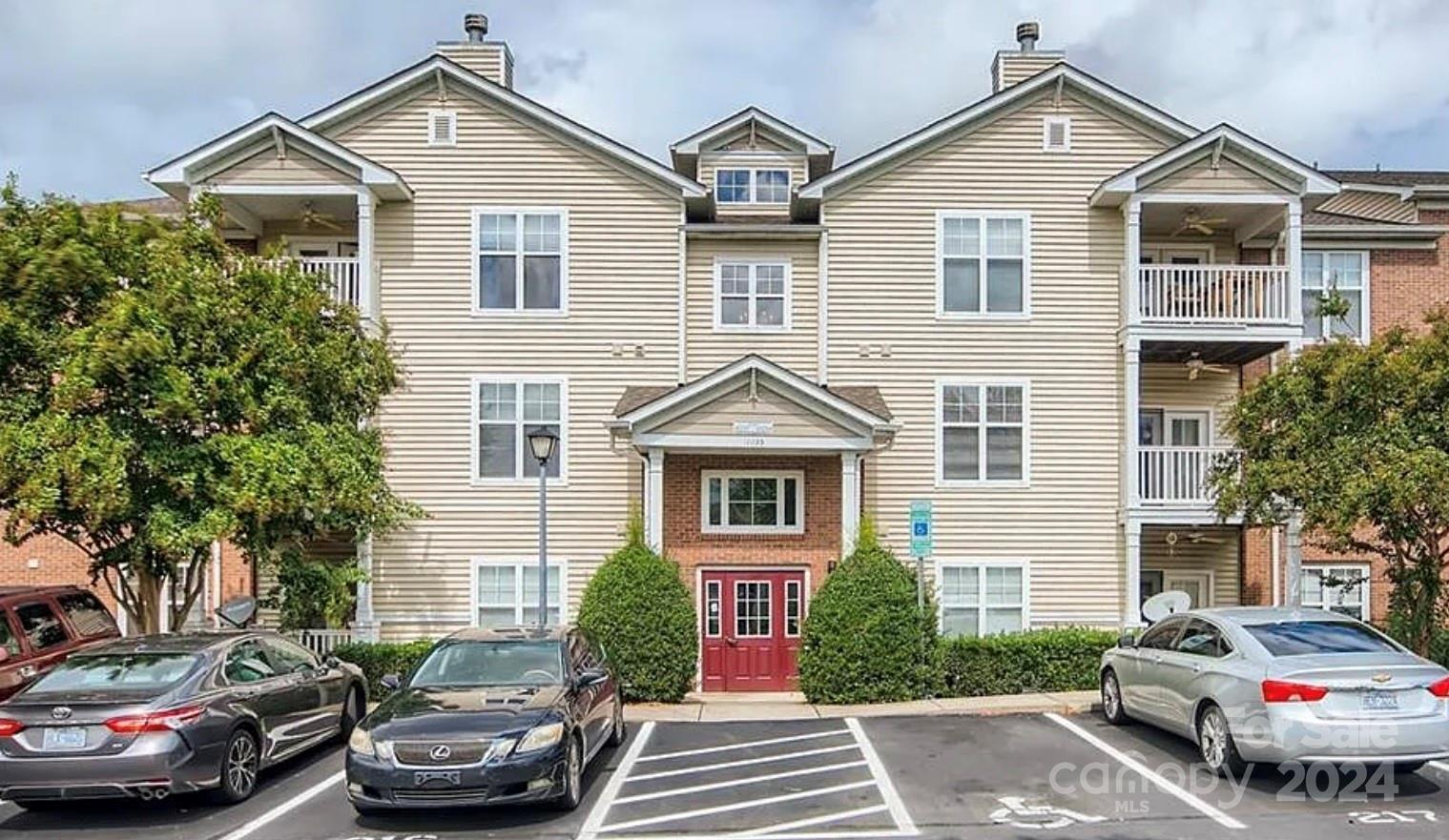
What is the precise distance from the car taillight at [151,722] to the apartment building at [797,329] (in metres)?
8.48

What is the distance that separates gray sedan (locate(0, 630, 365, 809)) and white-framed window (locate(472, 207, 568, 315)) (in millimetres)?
8493

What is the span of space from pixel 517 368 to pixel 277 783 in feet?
29.5

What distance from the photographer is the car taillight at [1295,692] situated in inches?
373

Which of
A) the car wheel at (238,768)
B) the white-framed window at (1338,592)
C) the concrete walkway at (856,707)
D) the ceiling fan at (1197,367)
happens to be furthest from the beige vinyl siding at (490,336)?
Result: the white-framed window at (1338,592)

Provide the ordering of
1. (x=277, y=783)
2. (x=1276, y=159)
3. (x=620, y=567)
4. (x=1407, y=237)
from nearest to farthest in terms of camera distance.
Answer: (x=277, y=783) < (x=620, y=567) < (x=1276, y=159) < (x=1407, y=237)

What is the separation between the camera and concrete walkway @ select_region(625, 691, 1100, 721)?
14.7 m

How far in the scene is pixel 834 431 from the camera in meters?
17.2

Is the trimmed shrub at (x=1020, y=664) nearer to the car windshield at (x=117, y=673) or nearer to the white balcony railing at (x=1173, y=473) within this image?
the white balcony railing at (x=1173, y=473)

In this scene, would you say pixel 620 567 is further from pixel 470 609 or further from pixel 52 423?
pixel 52 423

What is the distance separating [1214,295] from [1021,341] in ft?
10.4

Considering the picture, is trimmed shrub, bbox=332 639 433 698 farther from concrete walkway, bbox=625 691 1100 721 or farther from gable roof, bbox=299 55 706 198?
gable roof, bbox=299 55 706 198

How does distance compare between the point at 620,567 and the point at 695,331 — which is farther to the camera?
the point at 695,331

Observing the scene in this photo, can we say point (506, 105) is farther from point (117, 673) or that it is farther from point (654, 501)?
point (117, 673)

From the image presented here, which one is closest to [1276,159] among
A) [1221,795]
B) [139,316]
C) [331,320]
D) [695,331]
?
[695,331]
